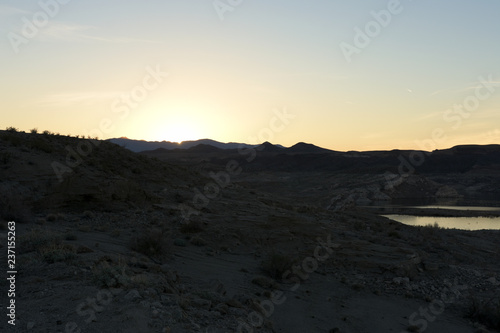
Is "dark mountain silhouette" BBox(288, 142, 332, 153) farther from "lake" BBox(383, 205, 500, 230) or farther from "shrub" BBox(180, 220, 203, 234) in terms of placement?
"shrub" BBox(180, 220, 203, 234)

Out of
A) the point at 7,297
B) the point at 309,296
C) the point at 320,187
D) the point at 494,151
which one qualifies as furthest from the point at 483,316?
the point at 494,151

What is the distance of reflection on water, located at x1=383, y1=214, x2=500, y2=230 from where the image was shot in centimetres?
2886

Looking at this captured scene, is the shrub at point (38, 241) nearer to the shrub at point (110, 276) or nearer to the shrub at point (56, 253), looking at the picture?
the shrub at point (56, 253)

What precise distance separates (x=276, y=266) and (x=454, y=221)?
86.5ft

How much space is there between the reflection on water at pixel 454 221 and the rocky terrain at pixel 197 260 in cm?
888

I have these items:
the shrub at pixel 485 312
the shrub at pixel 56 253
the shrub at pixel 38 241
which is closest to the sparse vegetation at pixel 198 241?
the shrub at pixel 38 241

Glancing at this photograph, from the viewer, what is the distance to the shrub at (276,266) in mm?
9977

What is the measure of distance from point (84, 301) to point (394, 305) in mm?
6890

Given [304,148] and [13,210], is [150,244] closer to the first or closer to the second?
[13,210]

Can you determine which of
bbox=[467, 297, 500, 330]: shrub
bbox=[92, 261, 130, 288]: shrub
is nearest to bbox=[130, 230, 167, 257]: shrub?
bbox=[92, 261, 130, 288]: shrub

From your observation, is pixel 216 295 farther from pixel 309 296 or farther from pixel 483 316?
pixel 483 316

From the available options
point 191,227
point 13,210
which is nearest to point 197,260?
point 191,227

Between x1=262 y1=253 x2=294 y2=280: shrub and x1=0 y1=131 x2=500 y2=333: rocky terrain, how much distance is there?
26 millimetres

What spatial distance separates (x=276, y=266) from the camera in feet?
32.8
